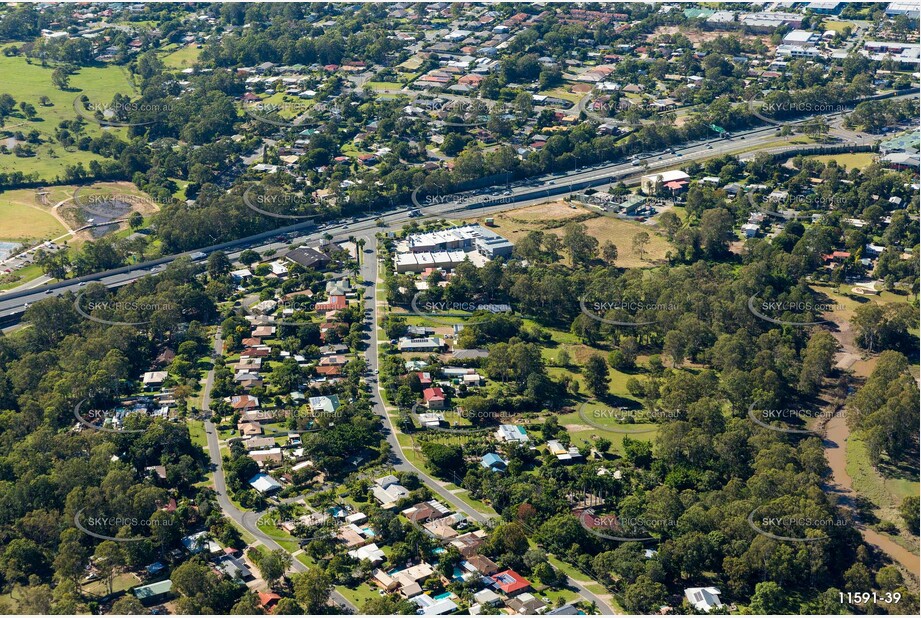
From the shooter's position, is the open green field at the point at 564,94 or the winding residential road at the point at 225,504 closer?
the winding residential road at the point at 225,504

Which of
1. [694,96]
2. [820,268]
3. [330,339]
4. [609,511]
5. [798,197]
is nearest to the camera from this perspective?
[609,511]

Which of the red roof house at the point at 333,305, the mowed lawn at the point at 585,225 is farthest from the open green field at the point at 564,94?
the red roof house at the point at 333,305

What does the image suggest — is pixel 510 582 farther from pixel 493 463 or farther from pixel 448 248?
pixel 448 248

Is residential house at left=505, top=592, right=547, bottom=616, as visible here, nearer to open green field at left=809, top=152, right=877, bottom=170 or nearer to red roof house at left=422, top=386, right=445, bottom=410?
red roof house at left=422, top=386, right=445, bottom=410

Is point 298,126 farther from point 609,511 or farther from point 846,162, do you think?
point 609,511

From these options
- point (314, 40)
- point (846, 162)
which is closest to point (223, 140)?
point (314, 40)

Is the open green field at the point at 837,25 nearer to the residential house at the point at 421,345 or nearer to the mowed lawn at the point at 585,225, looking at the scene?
the mowed lawn at the point at 585,225

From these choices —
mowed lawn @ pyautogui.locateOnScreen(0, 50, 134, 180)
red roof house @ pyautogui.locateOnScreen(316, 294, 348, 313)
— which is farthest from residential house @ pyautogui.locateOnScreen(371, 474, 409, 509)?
mowed lawn @ pyautogui.locateOnScreen(0, 50, 134, 180)
